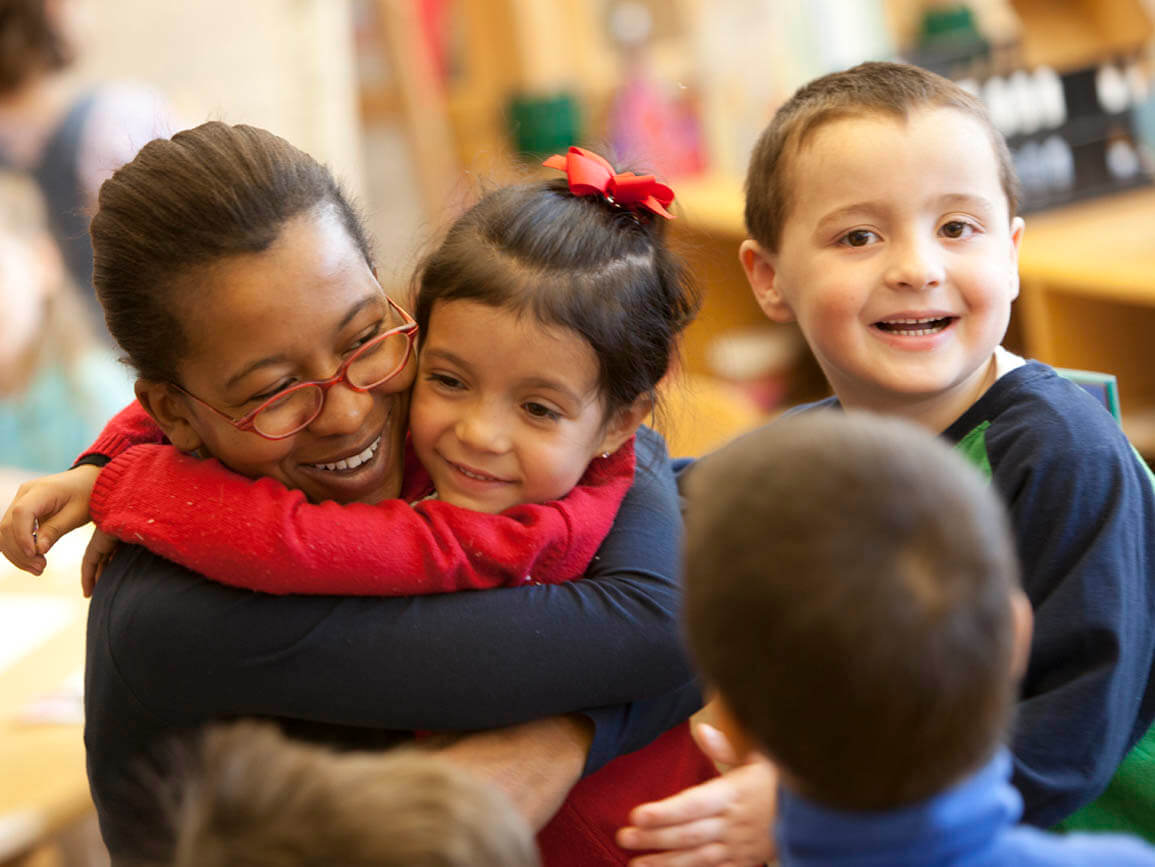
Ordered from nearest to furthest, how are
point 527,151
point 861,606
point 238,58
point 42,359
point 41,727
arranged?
1. point 861,606
2. point 41,727
3. point 42,359
4. point 238,58
5. point 527,151

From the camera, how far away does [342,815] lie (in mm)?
688

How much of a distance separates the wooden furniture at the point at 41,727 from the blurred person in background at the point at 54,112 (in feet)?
3.98

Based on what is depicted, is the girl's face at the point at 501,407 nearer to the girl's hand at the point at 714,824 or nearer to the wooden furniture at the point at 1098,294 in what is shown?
the girl's hand at the point at 714,824

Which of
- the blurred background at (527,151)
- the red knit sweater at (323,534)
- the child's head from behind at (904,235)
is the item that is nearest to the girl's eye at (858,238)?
the child's head from behind at (904,235)

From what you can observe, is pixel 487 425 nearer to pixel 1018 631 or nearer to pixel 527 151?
pixel 1018 631

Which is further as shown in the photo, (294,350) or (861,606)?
(294,350)

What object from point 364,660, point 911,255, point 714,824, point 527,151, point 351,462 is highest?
point 911,255

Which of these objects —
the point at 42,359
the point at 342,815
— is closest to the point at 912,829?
the point at 342,815

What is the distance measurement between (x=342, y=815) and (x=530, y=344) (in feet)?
2.03

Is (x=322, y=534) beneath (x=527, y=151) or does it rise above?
above

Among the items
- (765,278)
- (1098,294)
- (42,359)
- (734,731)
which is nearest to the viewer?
(734,731)

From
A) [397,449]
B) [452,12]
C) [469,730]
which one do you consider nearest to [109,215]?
[397,449]

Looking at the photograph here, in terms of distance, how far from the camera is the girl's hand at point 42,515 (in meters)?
1.24

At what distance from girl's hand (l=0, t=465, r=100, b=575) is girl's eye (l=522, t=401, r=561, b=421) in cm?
43
